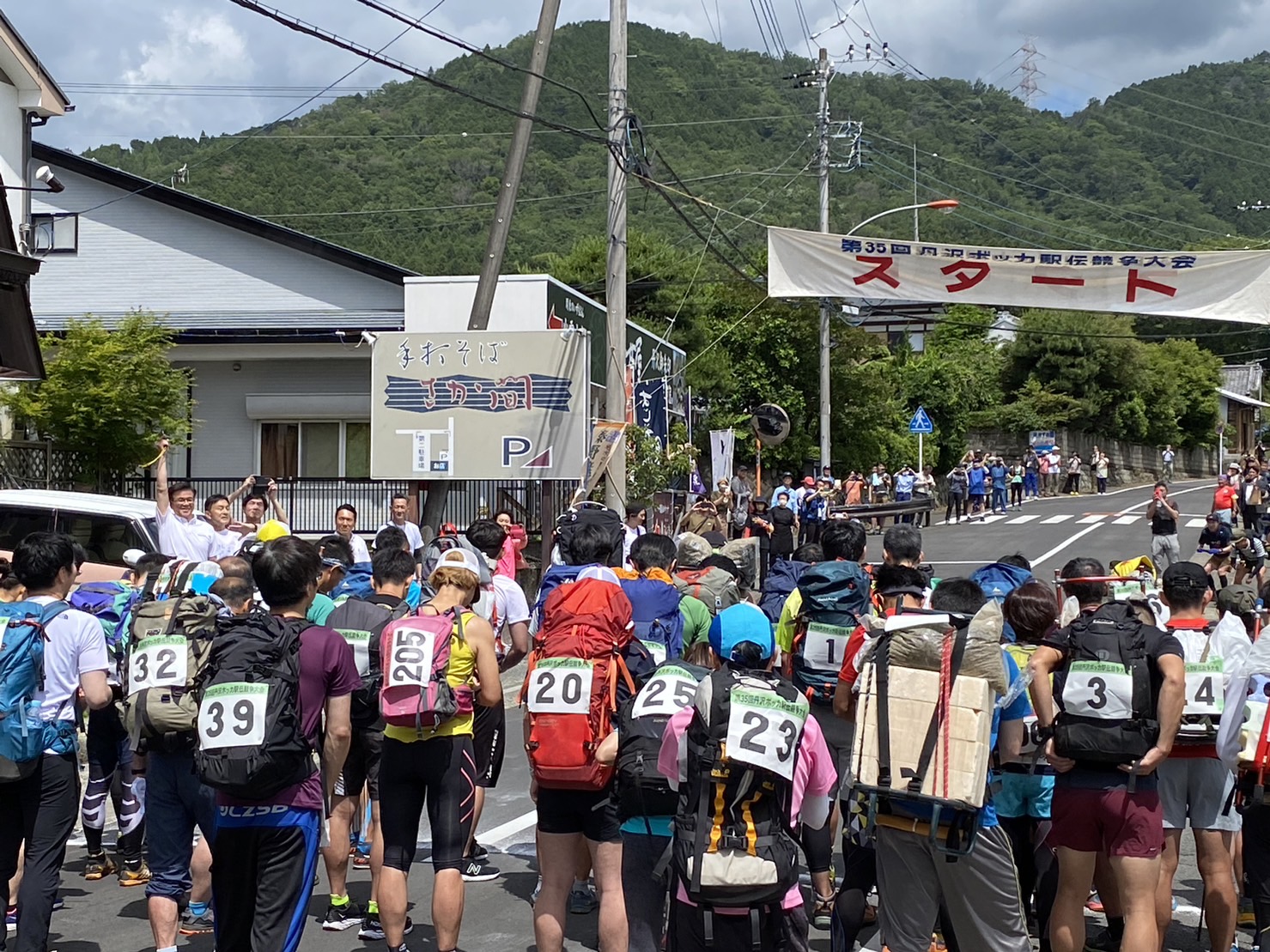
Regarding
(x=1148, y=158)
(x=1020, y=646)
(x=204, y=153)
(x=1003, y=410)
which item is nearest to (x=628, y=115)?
(x=1020, y=646)

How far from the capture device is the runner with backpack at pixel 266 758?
4.96m

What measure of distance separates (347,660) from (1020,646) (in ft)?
9.85

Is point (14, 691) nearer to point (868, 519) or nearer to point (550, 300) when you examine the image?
point (550, 300)

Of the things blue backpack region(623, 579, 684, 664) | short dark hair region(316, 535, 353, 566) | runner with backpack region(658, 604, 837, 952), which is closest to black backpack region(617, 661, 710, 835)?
runner with backpack region(658, 604, 837, 952)

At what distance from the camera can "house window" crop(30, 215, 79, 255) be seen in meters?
19.7

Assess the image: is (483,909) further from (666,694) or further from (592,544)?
(666,694)

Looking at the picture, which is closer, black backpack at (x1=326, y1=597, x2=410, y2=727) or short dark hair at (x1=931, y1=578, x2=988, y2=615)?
short dark hair at (x1=931, y1=578, x2=988, y2=615)

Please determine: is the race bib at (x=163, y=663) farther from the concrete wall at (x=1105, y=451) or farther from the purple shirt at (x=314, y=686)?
the concrete wall at (x=1105, y=451)

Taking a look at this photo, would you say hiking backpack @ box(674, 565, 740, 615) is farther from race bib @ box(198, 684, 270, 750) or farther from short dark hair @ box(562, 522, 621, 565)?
race bib @ box(198, 684, 270, 750)

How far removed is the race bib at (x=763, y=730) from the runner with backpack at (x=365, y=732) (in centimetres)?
223

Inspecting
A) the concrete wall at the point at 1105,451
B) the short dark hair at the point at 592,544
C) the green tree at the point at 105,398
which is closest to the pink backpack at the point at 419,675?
the short dark hair at the point at 592,544

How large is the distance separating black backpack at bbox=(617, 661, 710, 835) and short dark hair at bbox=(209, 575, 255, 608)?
1927mm

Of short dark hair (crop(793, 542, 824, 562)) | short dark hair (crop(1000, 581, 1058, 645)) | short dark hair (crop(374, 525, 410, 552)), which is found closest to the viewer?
short dark hair (crop(1000, 581, 1058, 645))

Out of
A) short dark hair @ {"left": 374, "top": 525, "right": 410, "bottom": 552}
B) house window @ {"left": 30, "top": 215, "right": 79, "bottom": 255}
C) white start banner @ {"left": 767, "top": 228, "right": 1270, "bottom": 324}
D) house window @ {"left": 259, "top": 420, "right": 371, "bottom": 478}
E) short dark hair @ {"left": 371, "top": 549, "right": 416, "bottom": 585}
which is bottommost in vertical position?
short dark hair @ {"left": 371, "top": 549, "right": 416, "bottom": 585}
